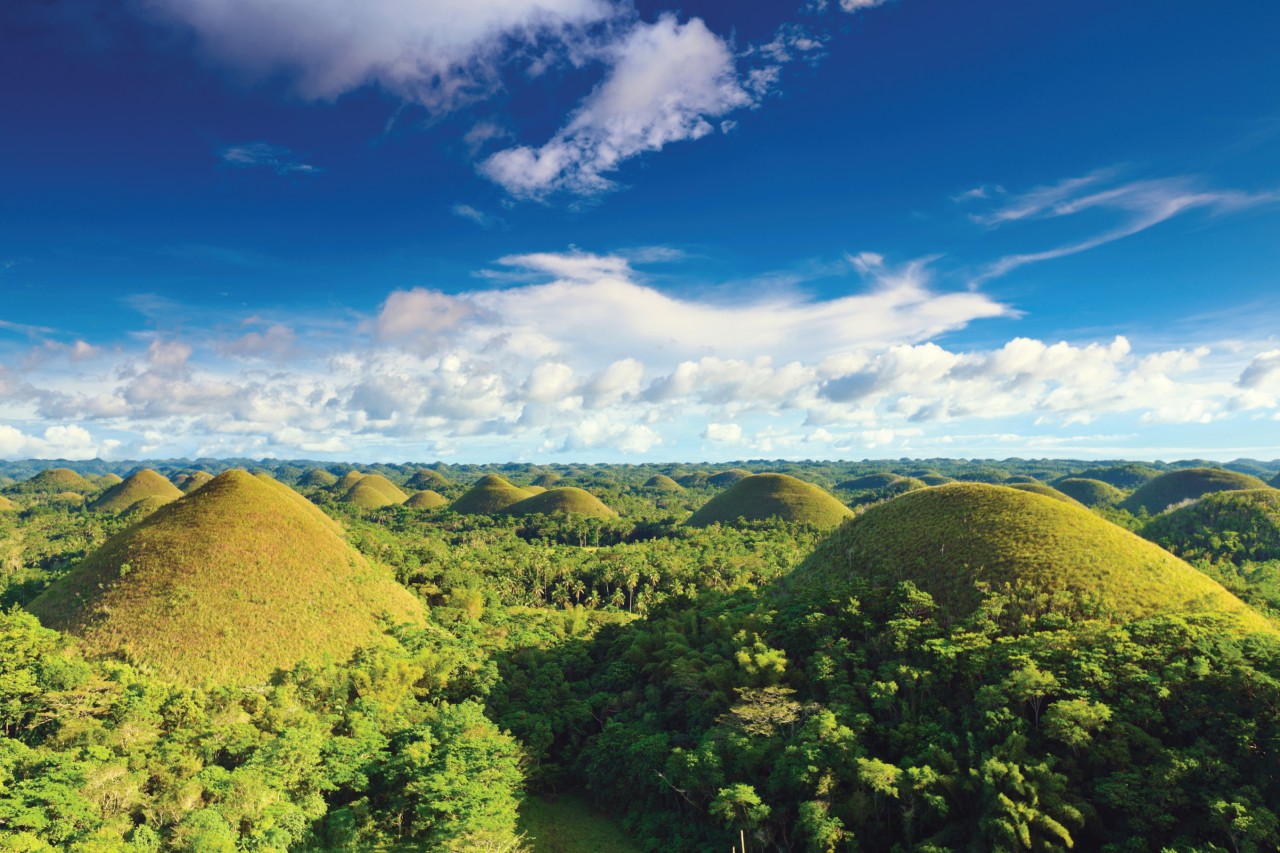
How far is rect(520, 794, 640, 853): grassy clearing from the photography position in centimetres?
2386

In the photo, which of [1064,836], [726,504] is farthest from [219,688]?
[726,504]

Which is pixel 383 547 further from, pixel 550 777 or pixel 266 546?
pixel 550 777

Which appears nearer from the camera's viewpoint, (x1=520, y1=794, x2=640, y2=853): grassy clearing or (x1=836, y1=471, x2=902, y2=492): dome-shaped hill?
(x1=520, y1=794, x2=640, y2=853): grassy clearing

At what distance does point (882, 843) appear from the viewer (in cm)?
2019

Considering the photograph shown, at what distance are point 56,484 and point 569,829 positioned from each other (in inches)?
8431

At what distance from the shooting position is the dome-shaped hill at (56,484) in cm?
16135

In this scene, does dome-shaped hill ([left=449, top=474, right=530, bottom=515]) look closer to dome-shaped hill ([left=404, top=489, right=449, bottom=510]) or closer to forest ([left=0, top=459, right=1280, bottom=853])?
dome-shaped hill ([left=404, top=489, right=449, bottom=510])

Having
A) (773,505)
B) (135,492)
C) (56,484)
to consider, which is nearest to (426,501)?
(135,492)

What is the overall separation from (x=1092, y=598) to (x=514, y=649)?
30.7 metres

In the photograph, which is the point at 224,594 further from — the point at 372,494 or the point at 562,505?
the point at 372,494

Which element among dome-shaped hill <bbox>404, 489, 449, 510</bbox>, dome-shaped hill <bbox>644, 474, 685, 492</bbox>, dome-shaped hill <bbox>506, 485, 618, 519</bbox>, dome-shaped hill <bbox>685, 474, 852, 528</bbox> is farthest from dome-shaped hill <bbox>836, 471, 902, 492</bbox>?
dome-shaped hill <bbox>404, 489, 449, 510</bbox>

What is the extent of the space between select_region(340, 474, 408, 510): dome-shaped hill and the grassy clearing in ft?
392

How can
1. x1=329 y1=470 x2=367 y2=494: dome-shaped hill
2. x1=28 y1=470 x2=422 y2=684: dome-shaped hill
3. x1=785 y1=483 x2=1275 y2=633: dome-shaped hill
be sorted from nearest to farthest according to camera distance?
x1=785 y1=483 x2=1275 y2=633: dome-shaped hill < x1=28 y1=470 x2=422 y2=684: dome-shaped hill < x1=329 y1=470 x2=367 y2=494: dome-shaped hill

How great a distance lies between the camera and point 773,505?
306 feet
